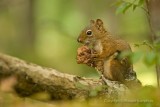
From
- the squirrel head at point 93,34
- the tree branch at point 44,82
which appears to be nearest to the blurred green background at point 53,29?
the squirrel head at point 93,34

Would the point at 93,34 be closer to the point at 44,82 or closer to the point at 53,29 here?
the point at 44,82

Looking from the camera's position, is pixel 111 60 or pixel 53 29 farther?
pixel 53 29

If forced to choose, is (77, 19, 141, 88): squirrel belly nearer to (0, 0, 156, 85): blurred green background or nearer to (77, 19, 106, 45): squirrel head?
(77, 19, 106, 45): squirrel head

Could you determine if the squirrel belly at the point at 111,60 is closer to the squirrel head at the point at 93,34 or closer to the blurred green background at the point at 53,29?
the squirrel head at the point at 93,34

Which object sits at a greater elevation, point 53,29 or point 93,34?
point 53,29

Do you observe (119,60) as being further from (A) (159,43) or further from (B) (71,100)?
(A) (159,43)

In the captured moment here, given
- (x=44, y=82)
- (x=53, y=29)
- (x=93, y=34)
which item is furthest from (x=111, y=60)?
(x=53, y=29)

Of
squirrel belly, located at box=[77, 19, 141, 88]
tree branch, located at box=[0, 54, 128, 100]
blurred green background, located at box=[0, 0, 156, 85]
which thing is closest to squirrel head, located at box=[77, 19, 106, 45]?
squirrel belly, located at box=[77, 19, 141, 88]
